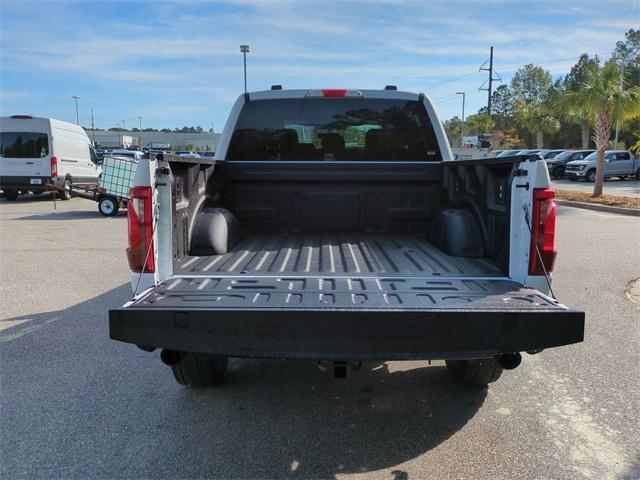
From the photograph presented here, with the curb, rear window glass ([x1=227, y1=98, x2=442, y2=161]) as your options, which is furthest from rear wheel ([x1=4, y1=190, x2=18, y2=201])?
the curb

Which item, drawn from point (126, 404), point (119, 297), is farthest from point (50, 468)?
point (119, 297)

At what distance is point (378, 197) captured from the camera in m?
5.20

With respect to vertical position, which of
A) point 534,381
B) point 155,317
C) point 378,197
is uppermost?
point 378,197

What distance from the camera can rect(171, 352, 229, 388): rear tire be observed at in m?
3.87

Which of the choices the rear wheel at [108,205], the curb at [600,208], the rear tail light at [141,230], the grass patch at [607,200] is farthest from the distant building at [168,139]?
the rear tail light at [141,230]

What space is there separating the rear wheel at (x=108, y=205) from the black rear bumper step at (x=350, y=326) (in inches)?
541

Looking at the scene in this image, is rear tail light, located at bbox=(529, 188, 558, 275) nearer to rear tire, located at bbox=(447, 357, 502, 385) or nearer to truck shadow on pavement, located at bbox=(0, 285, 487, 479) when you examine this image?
rear tire, located at bbox=(447, 357, 502, 385)

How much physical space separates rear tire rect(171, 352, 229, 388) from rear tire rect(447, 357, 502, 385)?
1.74 metres

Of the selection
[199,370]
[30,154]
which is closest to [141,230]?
[199,370]

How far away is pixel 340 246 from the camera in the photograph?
15.1 feet

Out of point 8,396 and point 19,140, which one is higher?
point 19,140

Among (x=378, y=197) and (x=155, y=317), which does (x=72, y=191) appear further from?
(x=155, y=317)

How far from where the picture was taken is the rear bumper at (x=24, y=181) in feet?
63.9

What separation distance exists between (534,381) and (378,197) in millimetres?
2101
